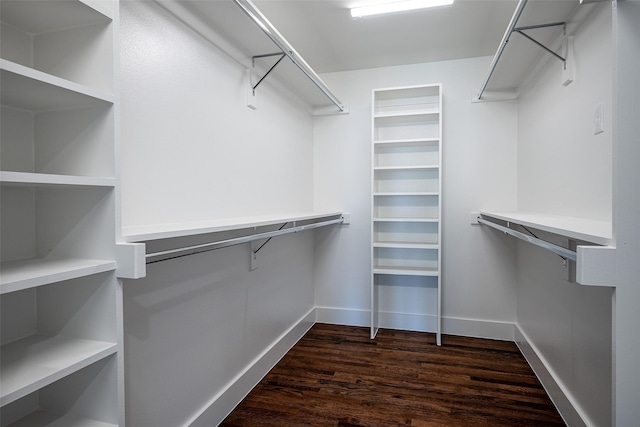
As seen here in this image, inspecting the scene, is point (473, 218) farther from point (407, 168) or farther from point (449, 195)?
point (407, 168)

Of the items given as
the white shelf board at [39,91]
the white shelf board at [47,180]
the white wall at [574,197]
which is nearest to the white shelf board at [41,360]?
the white shelf board at [47,180]

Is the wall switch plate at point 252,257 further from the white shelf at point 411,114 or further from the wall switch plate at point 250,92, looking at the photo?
the white shelf at point 411,114

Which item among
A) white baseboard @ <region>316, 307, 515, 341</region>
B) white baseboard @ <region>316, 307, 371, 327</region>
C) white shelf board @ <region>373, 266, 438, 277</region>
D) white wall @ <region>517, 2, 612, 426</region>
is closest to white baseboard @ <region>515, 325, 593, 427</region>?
white wall @ <region>517, 2, 612, 426</region>

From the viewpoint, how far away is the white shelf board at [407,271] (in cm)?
279

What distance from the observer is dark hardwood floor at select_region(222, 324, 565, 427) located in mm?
1815

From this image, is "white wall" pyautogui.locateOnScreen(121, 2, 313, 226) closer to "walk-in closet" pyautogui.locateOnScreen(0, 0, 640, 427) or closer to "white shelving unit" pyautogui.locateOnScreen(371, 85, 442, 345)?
"walk-in closet" pyautogui.locateOnScreen(0, 0, 640, 427)

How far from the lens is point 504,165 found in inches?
111

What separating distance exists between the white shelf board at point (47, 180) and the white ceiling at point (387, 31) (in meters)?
1.59

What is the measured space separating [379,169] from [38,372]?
2553 mm

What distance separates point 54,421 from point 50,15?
1.09 metres

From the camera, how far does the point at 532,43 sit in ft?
6.36

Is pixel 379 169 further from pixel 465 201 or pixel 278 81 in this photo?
pixel 278 81

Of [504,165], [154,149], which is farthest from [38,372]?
[504,165]

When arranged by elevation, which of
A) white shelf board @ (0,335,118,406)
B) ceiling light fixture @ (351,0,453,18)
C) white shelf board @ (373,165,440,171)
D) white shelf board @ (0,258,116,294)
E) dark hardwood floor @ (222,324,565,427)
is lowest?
dark hardwood floor @ (222,324,565,427)
